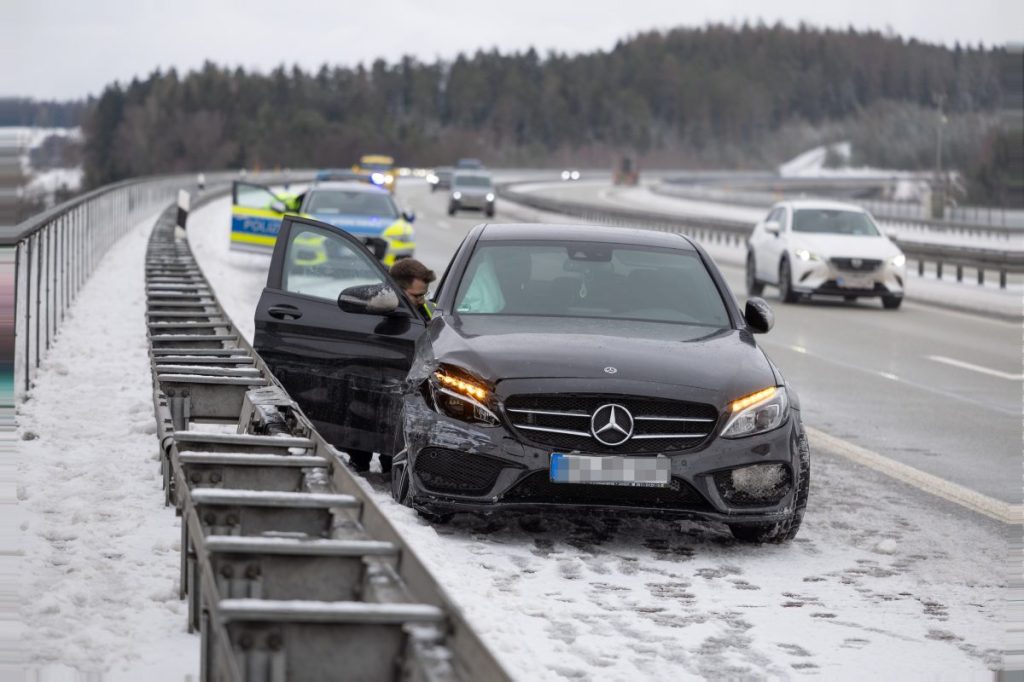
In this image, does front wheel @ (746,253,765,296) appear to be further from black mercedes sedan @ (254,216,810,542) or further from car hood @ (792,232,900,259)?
black mercedes sedan @ (254,216,810,542)

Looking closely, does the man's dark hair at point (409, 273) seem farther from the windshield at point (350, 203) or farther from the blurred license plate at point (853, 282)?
the blurred license plate at point (853, 282)

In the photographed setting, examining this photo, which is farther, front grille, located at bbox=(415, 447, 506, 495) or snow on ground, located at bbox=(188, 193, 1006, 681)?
front grille, located at bbox=(415, 447, 506, 495)

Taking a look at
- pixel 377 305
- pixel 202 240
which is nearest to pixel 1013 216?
pixel 202 240

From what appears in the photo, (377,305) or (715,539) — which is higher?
(377,305)

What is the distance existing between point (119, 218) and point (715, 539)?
2960cm

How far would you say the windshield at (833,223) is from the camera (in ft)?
87.8

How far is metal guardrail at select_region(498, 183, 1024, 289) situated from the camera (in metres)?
30.2

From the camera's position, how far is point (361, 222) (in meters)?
26.1

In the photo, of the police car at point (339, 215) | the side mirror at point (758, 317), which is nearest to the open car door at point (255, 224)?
the police car at point (339, 215)

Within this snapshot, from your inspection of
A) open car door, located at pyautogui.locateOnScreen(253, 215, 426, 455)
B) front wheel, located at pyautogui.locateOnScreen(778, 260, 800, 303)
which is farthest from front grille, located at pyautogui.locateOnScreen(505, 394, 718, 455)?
front wheel, located at pyautogui.locateOnScreen(778, 260, 800, 303)

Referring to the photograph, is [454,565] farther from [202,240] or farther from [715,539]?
[202,240]

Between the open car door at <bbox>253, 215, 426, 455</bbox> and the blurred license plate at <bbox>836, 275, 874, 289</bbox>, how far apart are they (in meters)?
17.1

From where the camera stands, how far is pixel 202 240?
118 feet

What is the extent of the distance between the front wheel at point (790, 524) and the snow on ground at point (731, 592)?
0.06 m
